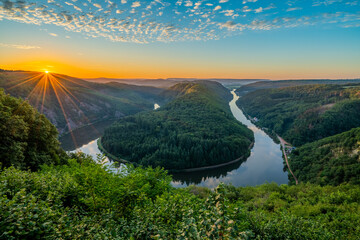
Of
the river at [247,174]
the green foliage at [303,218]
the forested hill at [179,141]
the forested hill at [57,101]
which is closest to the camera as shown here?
the green foliage at [303,218]

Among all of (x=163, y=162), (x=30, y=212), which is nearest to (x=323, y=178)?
(x=163, y=162)

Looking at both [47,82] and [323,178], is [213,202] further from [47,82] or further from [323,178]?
[47,82]

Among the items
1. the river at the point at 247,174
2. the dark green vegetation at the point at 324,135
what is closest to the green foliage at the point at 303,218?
the dark green vegetation at the point at 324,135

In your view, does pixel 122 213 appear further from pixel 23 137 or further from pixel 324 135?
pixel 324 135

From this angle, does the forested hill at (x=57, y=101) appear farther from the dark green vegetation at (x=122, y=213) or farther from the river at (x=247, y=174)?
the dark green vegetation at (x=122, y=213)

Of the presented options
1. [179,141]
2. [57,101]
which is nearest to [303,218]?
[179,141]

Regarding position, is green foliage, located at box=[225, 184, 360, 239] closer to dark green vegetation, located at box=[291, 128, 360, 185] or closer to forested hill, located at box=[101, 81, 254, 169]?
dark green vegetation, located at box=[291, 128, 360, 185]
